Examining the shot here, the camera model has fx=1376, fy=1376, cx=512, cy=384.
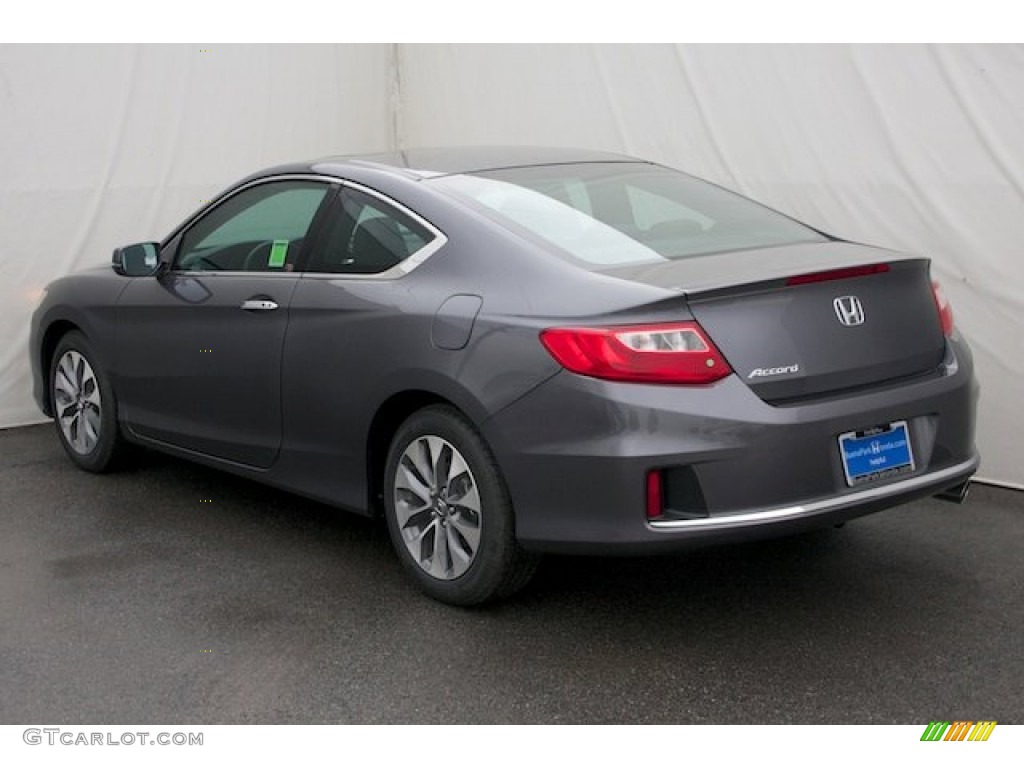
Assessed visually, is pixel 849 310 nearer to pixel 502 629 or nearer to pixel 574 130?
pixel 502 629

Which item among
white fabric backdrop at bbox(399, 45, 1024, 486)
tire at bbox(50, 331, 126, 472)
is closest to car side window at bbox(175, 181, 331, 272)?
tire at bbox(50, 331, 126, 472)

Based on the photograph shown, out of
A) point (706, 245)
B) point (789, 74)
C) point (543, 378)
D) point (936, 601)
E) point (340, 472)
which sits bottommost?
point (936, 601)

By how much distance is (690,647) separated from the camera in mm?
4297

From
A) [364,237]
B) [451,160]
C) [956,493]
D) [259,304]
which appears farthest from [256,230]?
[956,493]

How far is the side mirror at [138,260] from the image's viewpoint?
5.93 metres

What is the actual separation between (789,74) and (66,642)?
4.26m

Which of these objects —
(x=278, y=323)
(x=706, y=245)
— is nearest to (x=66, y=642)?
(x=278, y=323)

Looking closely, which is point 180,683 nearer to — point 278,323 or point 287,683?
point 287,683

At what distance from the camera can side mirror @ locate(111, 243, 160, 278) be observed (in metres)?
5.93

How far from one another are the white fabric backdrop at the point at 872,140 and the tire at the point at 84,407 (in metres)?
3.13

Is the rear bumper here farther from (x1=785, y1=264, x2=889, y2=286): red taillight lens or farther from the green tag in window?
the green tag in window

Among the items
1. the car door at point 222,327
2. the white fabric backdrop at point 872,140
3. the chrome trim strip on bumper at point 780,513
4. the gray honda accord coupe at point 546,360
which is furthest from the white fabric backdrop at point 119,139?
the chrome trim strip on bumper at point 780,513

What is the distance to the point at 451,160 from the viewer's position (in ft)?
17.2

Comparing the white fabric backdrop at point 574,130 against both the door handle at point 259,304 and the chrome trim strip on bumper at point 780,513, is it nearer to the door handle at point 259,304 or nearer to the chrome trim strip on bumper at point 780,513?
the chrome trim strip on bumper at point 780,513
